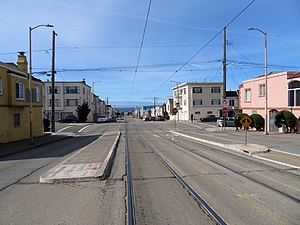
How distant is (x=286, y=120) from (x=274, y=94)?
4657 mm

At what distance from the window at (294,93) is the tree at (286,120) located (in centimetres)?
Result: 155

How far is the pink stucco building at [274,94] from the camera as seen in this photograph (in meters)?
29.9

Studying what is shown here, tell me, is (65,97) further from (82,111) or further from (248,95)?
(248,95)

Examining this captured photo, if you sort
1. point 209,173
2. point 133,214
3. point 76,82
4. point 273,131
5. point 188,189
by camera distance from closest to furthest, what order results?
1. point 133,214
2. point 188,189
3. point 209,173
4. point 273,131
5. point 76,82

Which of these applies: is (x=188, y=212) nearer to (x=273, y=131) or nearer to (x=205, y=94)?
(x=273, y=131)

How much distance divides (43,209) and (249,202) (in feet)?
14.3

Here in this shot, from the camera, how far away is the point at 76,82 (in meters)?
79.9

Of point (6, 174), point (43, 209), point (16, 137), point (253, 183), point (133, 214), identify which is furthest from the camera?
point (16, 137)

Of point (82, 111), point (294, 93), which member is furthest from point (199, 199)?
point (82, 111)

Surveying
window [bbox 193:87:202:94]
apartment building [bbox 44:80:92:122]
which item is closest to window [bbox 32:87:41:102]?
apartment building [bbox 44:80:92:122]

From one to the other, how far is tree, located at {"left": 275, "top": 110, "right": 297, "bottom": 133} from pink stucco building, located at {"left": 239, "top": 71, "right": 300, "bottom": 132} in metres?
0.78

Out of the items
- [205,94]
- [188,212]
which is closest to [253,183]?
[188,212]

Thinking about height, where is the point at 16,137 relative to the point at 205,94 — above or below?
below

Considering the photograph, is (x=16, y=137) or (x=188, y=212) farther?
(x=16, y=137)
